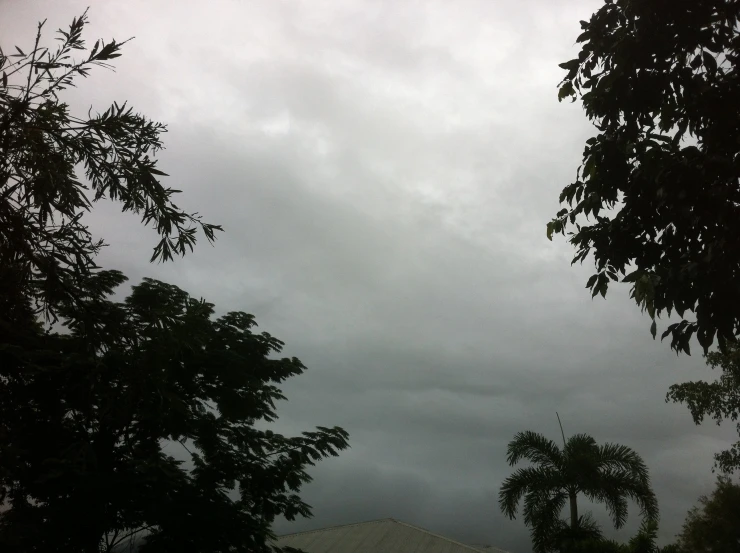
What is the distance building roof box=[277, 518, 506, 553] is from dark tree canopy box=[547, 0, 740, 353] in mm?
19473

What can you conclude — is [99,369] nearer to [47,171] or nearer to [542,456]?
[47,171]

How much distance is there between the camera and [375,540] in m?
24.2

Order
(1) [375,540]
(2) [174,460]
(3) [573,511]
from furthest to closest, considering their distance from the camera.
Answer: (1) [375,540], (3) [573,511], (2) [174,460]

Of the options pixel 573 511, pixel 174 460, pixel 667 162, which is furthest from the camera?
pixel 573 511

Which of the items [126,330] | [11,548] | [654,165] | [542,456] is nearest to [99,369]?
[126,330]

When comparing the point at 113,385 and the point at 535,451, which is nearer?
the point at 113,385

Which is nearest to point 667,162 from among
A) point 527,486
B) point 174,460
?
point 174,460

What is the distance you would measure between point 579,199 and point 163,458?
9667 mm

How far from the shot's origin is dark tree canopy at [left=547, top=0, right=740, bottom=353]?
485 cm

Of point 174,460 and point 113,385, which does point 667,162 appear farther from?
point 174,460

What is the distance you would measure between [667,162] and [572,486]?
58.4ft

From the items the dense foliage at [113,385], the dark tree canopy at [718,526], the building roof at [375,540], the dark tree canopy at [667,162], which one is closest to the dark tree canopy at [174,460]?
the dense foliage at [113,385]

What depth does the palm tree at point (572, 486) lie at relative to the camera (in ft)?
64.0

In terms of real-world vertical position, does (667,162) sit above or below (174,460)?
above
